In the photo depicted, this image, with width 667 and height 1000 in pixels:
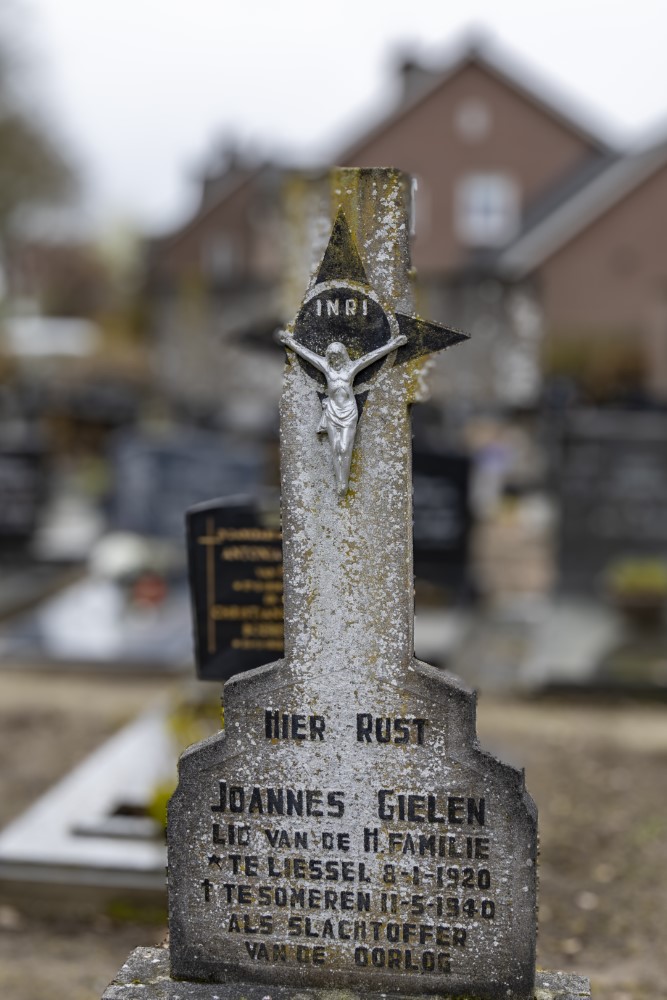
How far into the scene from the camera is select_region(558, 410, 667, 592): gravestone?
1183cm

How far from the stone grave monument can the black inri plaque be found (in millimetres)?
1577

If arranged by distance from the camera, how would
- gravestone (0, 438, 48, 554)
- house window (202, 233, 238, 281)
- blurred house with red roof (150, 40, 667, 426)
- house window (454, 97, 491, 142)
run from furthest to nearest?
house window (202, 233, 238, 281)
house window (454, 97, 491, 142)
blurred house with red roof (150, 40, 667, 426)
gravestone (0, 438, 48, 554)

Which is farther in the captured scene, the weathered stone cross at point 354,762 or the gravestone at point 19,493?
the gravestone at point 19,493

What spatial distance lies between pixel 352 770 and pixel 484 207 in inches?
1066

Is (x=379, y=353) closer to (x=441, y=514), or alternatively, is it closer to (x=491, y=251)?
(x=441, y=514)

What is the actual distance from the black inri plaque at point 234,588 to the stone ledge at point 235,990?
175 cm

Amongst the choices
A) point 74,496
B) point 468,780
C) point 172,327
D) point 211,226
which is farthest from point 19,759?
point 211,226

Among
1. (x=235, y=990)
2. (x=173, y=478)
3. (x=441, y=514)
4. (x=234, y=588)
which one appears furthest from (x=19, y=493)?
(x=235, y=990)

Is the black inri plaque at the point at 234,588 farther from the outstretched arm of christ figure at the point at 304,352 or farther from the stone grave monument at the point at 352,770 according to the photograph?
the outstretched arm of christ figure at the point at 304,352

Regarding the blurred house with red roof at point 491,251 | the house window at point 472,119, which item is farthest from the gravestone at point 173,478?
the house window at point 472,119

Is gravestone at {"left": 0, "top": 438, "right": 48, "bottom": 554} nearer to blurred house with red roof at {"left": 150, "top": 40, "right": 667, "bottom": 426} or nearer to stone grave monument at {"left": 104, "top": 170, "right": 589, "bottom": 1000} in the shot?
stone grave monument at {"left": 104, "top": 170, "right": 589, "bottom": 1000}

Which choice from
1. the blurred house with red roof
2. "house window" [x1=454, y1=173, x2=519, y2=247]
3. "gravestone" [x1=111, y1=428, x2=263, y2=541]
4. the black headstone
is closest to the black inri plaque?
the black headstone

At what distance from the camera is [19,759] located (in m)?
8.31

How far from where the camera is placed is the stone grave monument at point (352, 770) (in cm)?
368
